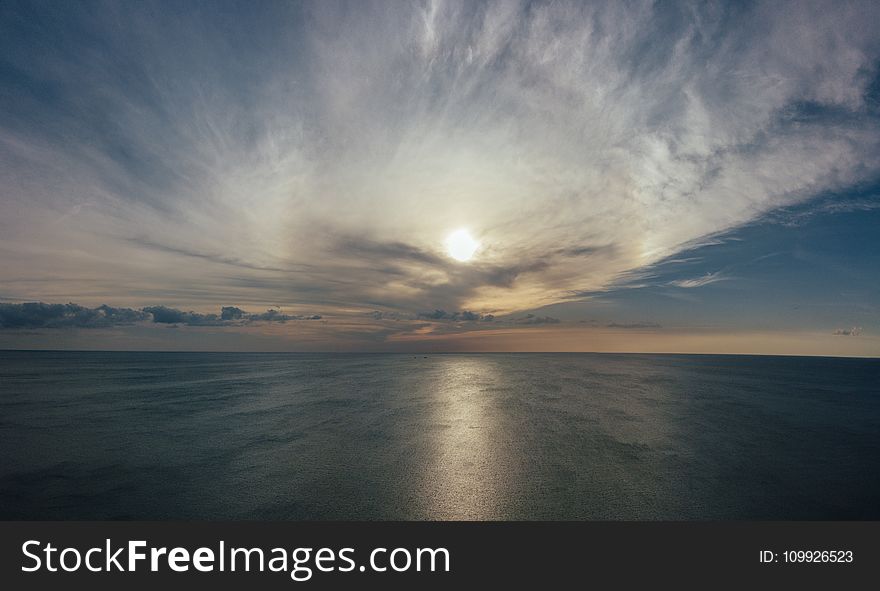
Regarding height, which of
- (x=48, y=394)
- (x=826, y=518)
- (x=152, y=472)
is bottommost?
(x=48, y=394)

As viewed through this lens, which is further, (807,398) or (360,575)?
(807,398)

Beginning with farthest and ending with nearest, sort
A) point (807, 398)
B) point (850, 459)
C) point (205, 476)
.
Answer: point (807, 398) → point (850, 459) → point (205, 476)

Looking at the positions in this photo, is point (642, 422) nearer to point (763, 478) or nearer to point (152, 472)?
point (763, 478)

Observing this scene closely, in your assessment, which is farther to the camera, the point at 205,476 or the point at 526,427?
the point at 526,427

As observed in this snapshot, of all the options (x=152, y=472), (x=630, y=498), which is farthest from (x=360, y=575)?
(x=152, y=472)

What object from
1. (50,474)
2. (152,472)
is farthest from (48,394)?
(152,472)

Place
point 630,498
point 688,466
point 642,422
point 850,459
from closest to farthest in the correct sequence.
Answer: point 630,498 → point 688,466 → point 850,459 → point 642,422

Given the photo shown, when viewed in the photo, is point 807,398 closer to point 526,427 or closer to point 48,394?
point 526,427

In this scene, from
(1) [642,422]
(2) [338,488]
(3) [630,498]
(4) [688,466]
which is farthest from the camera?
(1) [642,422]

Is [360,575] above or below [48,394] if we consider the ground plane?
above
